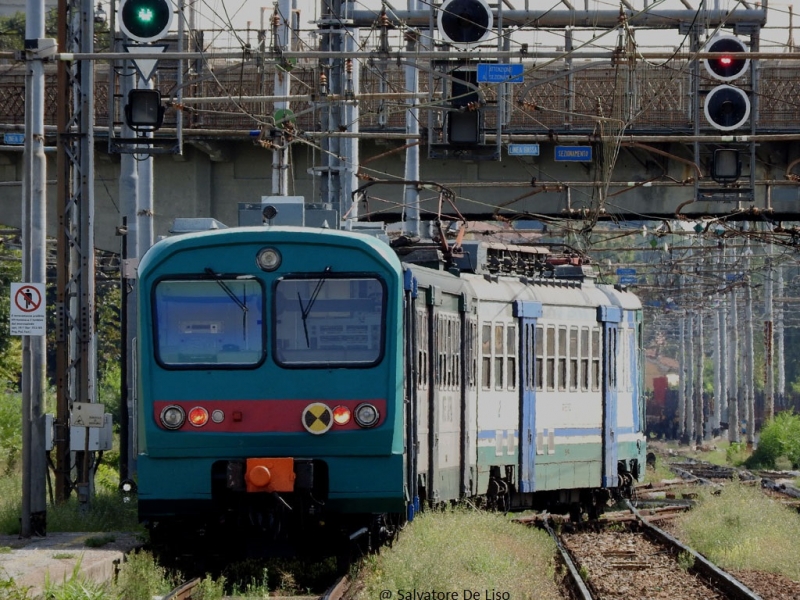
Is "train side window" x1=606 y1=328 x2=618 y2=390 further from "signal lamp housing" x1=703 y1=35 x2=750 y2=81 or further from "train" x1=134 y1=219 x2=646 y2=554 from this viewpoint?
"train" x1=134 y1=219 x2=646 y2=554

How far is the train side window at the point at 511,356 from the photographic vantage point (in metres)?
17.7

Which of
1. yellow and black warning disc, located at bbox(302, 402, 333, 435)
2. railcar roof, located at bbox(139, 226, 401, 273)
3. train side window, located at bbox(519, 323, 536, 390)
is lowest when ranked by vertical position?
yellow and black warning disc, located at bbox(302, 402, 333, 435)

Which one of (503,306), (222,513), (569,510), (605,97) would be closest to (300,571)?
(222,513)

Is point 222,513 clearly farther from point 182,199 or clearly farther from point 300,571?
point 182,199

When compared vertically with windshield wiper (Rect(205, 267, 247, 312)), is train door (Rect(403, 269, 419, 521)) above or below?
below

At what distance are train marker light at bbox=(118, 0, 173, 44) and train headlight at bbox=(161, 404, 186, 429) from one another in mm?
4506

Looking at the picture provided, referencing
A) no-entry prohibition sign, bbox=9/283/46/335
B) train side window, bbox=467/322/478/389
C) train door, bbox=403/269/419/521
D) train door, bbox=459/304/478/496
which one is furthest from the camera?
train side window, bbox=467/322/478/389

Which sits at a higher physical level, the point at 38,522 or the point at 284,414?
the point at 284,414

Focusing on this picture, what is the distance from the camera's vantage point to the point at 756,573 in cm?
1598

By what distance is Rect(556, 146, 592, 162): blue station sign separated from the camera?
26.4 metres

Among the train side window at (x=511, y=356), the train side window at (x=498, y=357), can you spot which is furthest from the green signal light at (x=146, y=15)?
the train side window at (x=511, y=356)

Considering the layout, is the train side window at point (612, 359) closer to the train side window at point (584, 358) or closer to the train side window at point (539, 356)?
the train side window at point (584, 358)

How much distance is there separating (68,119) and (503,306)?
513 cm

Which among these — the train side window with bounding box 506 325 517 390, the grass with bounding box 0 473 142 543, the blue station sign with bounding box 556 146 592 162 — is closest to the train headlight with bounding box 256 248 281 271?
the grass with bounding box 0 473 142 543
